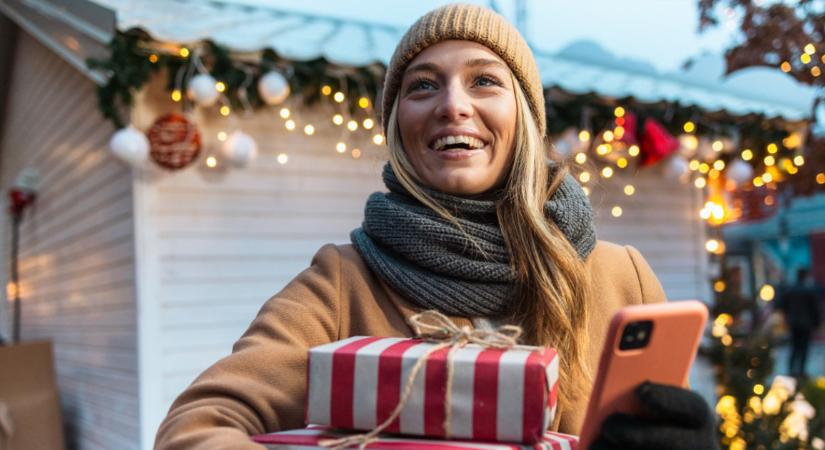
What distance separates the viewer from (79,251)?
529 cm

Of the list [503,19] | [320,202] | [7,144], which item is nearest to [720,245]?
[320,202]

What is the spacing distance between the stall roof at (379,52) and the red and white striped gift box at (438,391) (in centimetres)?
320

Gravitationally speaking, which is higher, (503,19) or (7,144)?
(7,144)

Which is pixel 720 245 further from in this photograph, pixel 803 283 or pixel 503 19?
pixel 503 19

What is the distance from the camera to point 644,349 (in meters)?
0.91

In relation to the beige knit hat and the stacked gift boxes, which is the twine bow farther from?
the beige knit hat

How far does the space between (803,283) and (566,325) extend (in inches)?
384

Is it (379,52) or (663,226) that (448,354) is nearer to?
(379,52)

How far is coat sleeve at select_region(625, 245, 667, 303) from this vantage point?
156cm

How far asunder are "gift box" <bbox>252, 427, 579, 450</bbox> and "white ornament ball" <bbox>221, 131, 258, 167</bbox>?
10.4 feet

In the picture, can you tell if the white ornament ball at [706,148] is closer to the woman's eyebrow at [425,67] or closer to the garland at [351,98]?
the garland at [351,98]

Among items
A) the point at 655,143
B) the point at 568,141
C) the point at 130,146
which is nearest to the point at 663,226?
the point at 655,143

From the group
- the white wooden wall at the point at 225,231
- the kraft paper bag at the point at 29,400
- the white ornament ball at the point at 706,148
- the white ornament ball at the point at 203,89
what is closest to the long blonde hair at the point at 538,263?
the white ornament ball at the point at 203,89

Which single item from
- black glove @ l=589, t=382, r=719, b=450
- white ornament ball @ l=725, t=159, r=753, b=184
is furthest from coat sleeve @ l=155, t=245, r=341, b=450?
white ornament ball @ l=725, t=159, r=753, b=184
